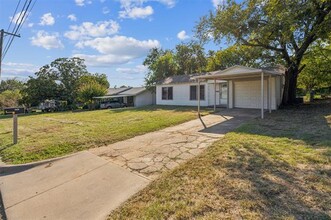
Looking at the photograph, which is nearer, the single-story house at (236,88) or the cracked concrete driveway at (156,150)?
the cracked concrete driveway at (156,150)

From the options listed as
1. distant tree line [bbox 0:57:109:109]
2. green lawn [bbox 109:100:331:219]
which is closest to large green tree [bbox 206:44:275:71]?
green lawn [bbox 109:100:331:219]

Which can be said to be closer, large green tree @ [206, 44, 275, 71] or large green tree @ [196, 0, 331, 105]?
large green tree @ [196, 0, 331, 105]

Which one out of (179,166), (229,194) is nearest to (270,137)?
(179,166)

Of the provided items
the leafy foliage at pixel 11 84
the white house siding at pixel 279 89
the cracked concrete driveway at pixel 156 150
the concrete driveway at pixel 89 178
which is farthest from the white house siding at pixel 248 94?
the leafy foliage at pixel 11 84

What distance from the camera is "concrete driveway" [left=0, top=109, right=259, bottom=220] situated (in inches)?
128

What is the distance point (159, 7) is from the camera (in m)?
12.4

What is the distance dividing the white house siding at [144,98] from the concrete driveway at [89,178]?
20.4 meters

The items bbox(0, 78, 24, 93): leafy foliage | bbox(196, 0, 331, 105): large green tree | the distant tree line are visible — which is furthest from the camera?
bbox(0, 78, 24, 93): leafy foliage

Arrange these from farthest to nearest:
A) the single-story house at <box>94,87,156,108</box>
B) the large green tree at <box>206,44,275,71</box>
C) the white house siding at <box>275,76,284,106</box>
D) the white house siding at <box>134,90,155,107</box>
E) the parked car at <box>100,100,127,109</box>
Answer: the white house siding at <box>134,90,155,107</box> < the single-story house at <box>94,87,156,108</box> < the parked car at <box>100,100,127,109</box> < the large green tree at <box>206,44,275,71</box> < the white house siding at <box>275,76,284,106</box>

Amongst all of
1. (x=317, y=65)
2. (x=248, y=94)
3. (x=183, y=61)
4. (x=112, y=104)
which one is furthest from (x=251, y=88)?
(x=112, y=104)

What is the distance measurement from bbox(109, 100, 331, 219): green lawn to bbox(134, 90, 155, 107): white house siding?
2206 cm

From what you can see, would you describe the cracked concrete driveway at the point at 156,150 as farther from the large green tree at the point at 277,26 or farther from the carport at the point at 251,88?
the large green tree at the point at 277,26

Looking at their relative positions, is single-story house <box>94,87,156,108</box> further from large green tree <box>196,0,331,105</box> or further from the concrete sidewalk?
the concrete sidewalk

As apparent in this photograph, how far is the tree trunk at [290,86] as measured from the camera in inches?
584
